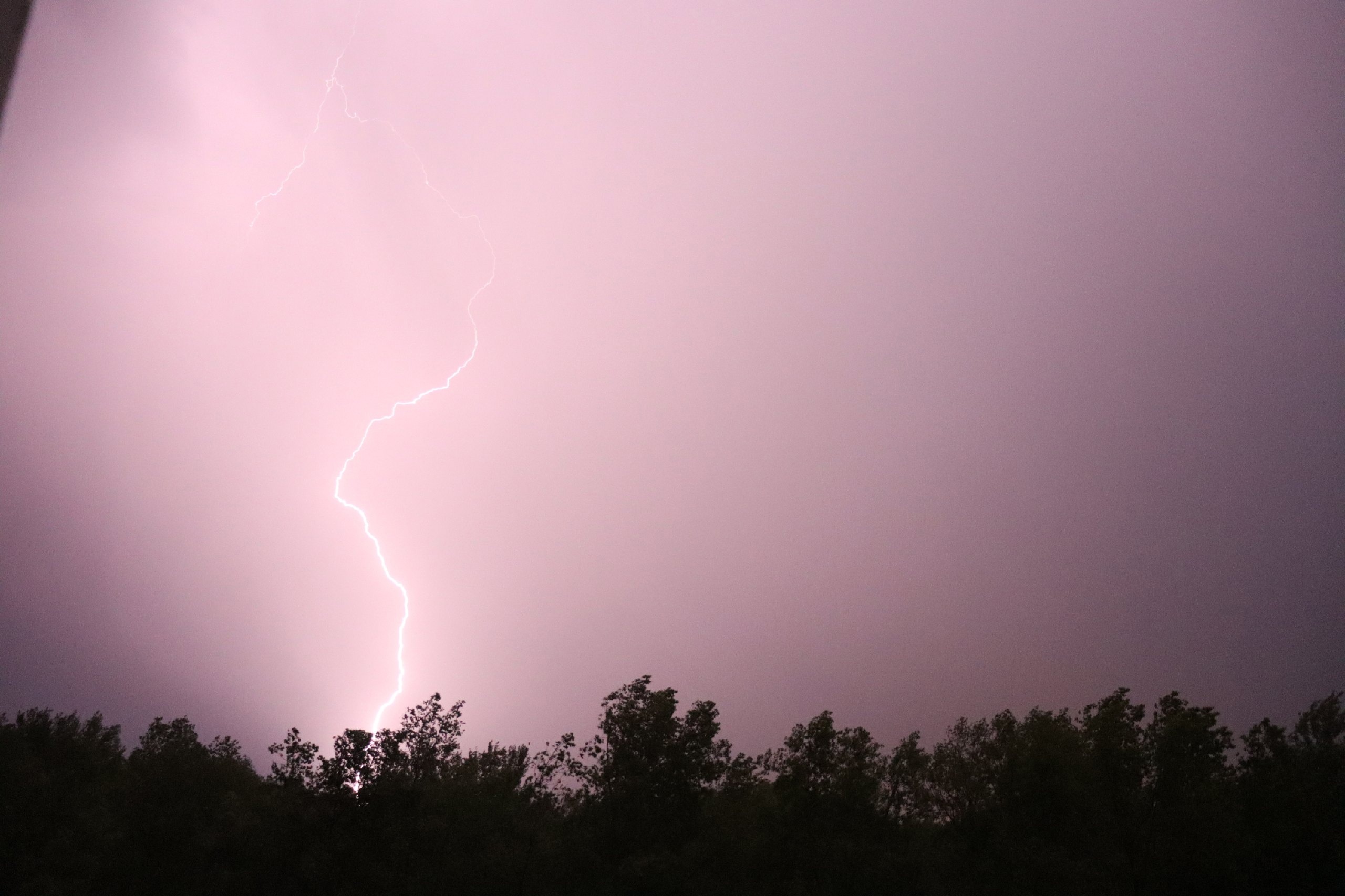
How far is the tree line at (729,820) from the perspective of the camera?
76.9ft

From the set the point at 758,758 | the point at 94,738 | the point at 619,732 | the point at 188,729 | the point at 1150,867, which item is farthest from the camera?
the point at 94,738

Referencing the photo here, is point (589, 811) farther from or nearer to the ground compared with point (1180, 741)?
nearer to the ground

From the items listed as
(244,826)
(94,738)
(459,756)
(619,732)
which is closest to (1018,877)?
(619,732)

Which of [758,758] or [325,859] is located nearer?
[325,859]

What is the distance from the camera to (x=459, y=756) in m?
29.6

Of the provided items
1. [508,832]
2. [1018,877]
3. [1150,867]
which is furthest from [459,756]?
[1150,867]

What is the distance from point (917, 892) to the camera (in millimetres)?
24750

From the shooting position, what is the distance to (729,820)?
26.1 m

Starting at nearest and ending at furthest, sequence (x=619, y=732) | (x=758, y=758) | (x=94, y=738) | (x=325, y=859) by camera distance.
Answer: (x=325, y=859), (x=619, y=732), (x=758, y=758), (x=94, y=738)

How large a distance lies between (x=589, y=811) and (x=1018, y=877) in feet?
48.3

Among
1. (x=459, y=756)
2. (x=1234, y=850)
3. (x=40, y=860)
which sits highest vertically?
(x=459, y=756)

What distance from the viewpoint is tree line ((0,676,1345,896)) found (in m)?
23.4

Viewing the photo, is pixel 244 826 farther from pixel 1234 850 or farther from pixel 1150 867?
pixel 1234 850

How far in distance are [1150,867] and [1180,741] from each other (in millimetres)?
4424
